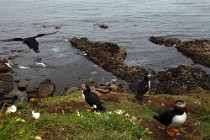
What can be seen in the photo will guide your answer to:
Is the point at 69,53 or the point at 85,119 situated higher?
the point at 85,119

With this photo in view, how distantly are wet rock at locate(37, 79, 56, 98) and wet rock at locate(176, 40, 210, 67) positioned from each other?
1769 cm

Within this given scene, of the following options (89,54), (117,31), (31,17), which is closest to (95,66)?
(89,54)

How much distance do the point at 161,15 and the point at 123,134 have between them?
61.0m

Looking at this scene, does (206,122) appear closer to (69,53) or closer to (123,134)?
(123,134)

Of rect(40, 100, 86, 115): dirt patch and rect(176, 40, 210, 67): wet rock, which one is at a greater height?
rect(40, 100, 86, 115): dirt patch

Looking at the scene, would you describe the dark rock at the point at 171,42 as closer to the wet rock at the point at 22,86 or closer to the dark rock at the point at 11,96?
the wet rock at the point at 22,86

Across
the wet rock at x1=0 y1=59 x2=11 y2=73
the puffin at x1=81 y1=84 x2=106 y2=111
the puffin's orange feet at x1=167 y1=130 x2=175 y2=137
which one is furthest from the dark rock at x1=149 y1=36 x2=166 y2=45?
the puffin's orange feet at x1=167 y1=130 x2=175 y2=137

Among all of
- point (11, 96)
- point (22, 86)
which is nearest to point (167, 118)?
point (11, 96)

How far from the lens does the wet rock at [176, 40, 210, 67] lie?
38.4m

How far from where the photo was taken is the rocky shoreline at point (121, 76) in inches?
1173

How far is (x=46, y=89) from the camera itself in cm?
3012

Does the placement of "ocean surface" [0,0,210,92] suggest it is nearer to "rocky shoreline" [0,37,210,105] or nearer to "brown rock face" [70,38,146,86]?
"brown rock face" [70,38,146,86]

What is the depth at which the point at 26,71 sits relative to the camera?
3609cm

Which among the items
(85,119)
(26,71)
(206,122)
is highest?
(85,119)
